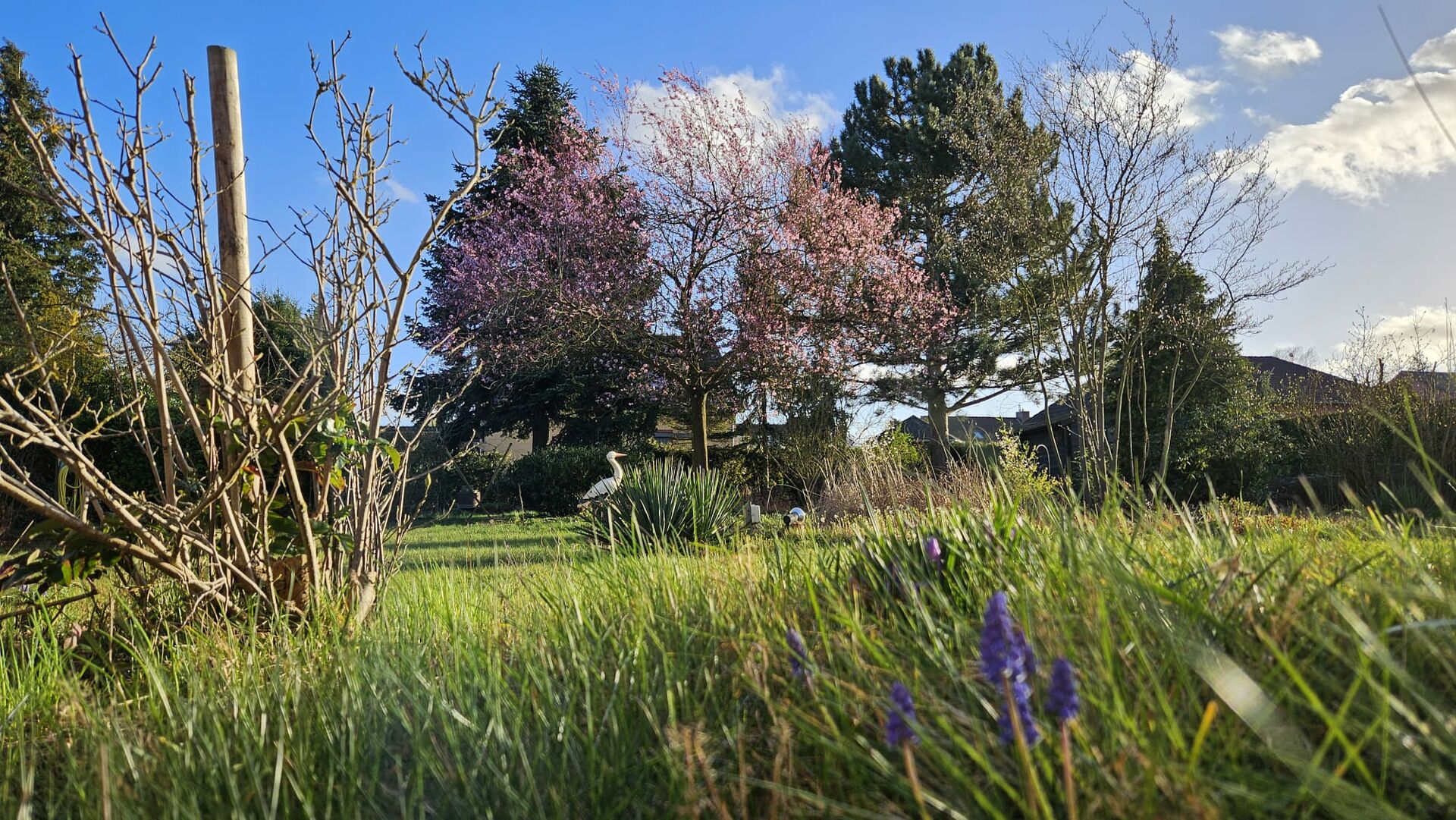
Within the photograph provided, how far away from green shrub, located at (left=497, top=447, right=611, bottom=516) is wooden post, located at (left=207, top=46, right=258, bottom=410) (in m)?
12.4

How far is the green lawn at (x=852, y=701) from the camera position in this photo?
1225 millimetres

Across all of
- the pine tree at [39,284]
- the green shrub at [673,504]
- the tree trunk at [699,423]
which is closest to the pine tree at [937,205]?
the tree trunk at [699,423]

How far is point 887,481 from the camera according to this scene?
10.3 metres

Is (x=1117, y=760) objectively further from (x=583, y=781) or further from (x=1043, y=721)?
(x=583, y=781)

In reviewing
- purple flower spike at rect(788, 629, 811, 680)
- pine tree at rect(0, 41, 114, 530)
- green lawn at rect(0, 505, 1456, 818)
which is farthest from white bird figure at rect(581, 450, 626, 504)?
purple flower spike at rect(788, 629, 811, 680)

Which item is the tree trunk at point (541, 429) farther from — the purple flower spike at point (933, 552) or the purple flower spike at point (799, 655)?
the purple flower spike at point (799, 655)

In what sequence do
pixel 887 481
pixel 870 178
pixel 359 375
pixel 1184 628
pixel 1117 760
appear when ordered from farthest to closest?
pixel 870 178, pixel 887 481, pixel 359 375, pixel 1184 628, pixel 1117 760

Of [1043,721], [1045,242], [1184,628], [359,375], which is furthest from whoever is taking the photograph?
[1045,242]

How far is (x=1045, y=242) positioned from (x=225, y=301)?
37.5ft

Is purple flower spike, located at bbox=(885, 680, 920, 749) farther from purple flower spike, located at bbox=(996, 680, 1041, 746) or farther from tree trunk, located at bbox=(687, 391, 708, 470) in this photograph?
tree trunk, located at bbox=(687, 391, 708, 470)

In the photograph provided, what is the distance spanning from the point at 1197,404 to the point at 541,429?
50.4ft

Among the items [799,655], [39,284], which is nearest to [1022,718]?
[799,655]

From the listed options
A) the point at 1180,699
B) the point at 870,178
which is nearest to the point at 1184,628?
the point at 1180,699

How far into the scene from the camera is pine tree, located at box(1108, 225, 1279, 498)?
15250mm
